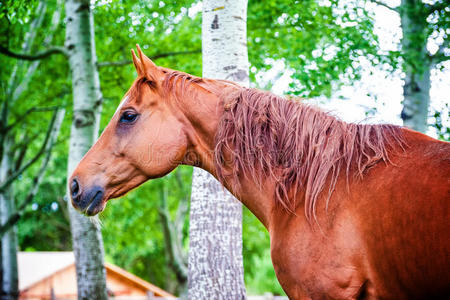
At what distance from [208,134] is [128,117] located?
56cm

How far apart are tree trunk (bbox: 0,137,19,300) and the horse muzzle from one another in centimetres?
1101

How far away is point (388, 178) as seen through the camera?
7.98 feet

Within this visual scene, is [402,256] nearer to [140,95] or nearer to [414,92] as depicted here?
[140,95]

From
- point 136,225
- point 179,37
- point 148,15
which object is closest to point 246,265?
point 136,225

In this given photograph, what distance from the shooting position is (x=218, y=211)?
14.2 feet

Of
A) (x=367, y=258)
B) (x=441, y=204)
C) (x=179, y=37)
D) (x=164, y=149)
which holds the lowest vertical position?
(x=367, y=258)

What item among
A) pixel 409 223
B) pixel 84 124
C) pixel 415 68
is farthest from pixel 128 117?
pixel 415 68

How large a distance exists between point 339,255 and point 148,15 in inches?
289

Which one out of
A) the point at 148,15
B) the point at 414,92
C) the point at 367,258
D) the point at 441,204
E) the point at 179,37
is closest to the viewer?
the point at 441,204

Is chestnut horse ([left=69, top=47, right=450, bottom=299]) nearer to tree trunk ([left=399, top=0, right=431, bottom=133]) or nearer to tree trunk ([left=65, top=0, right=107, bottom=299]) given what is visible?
tree trunk ([left=65, top=0, right=107, bottom=299])

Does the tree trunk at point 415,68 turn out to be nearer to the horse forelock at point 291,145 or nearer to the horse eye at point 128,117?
the horse forelock at point 291,145

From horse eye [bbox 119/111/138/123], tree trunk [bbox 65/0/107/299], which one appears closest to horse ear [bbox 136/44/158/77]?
horse eye [bbox 119/111/138/123]

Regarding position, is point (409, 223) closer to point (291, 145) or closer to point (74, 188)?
point (291, 145)

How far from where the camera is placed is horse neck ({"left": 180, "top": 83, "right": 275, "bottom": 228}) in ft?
9.47
